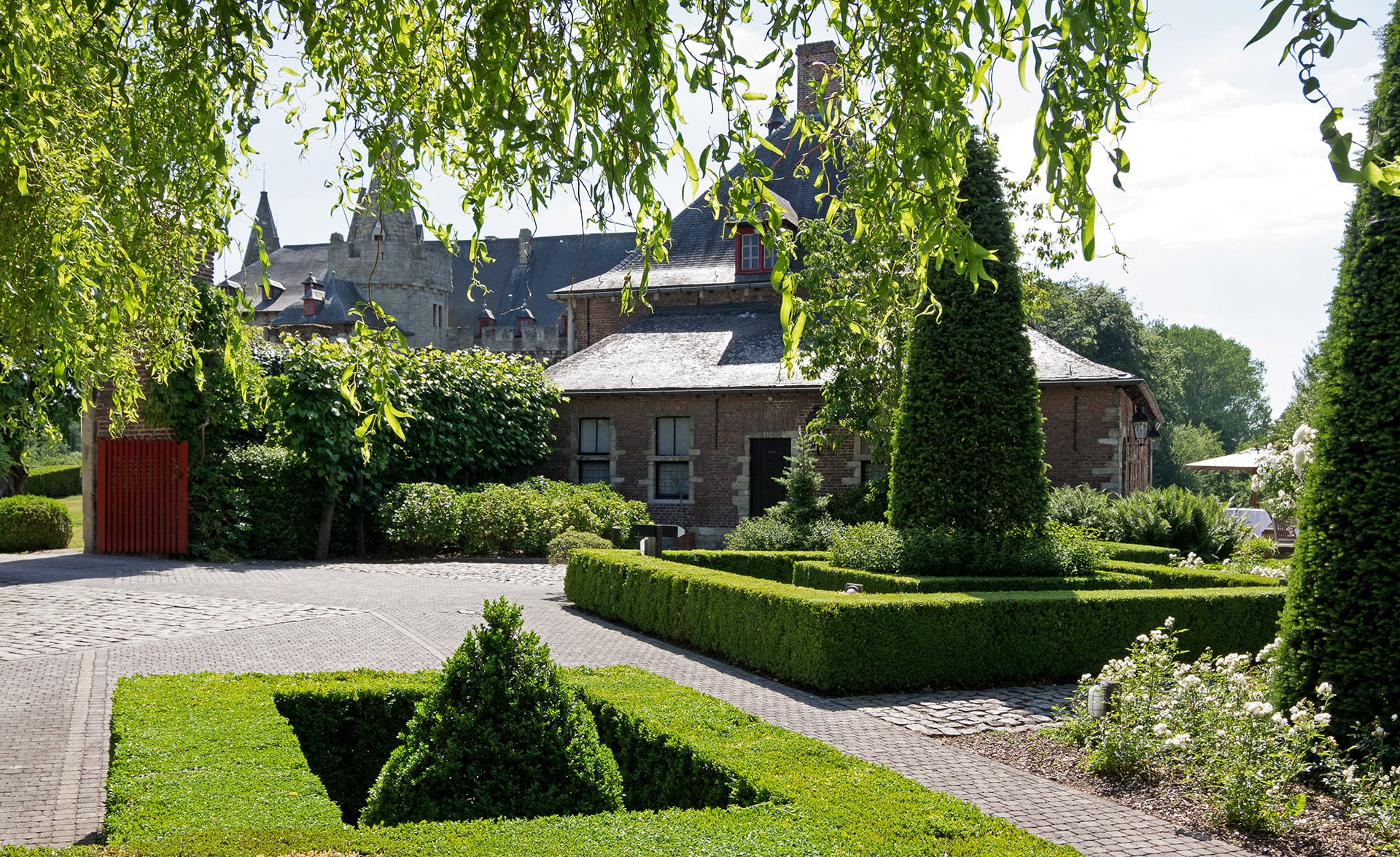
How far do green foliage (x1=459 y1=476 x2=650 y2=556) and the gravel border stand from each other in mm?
12971

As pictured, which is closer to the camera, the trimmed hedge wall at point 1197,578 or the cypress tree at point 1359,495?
the cypress tree at point 1359,495

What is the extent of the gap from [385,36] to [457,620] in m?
8.18

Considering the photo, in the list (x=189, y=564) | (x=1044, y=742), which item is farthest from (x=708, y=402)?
(x=1044, y=742)

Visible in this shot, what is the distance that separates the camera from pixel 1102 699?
666 centimetres

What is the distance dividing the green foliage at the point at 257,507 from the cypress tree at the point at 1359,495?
620 inches

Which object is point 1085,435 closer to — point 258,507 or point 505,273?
point 258,507

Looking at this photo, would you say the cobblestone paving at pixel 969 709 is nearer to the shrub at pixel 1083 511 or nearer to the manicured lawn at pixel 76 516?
the shrub at pixel 1083 511

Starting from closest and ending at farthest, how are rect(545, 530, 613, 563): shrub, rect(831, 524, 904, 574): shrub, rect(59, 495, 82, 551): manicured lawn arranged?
rect(831, 524, 904, 574): shrub
rect(545, 530, 613, 563): shrub
rect(59, 495, 82, 551): manicured lawn

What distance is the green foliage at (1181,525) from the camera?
1545cm

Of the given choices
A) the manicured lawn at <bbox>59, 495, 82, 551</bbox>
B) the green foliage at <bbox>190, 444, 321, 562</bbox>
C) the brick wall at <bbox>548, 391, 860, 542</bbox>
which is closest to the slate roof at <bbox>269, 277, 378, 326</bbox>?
the manicured lawn at <bbox>59, 495, 82, 551</bbox>

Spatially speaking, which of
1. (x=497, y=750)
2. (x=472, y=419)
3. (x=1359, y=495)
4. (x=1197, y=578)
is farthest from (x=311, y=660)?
(x=472, y=419)

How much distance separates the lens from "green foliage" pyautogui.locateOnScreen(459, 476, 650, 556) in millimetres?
18984

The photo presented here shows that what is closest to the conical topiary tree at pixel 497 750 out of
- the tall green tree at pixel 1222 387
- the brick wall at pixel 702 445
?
the brick wall at pixel 702 445

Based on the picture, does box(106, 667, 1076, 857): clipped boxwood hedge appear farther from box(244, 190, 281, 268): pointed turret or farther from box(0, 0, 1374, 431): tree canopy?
box(244, 190, 281, 268): pointed turret
